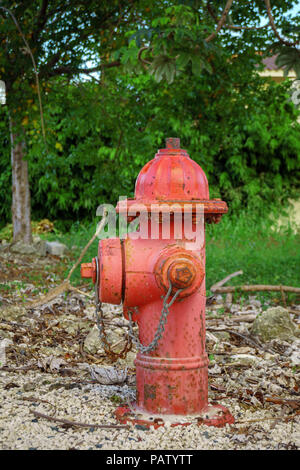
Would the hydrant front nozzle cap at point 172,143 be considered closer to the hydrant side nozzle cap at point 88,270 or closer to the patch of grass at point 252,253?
the hydrant side nozzle cap at point 88,270

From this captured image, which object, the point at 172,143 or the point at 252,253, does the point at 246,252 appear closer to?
the point at 252,253

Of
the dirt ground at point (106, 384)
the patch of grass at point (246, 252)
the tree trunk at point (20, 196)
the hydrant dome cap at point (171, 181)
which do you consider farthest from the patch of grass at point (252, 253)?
the hydrant dome cap at point (171, 181)

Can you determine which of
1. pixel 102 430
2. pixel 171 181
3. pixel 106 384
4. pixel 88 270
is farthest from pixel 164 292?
pixel 106 384

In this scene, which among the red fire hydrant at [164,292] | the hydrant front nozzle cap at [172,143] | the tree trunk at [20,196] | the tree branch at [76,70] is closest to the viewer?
the red fire hydrant at [164,292]

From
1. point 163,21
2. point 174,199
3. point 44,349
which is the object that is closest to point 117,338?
point 44,349

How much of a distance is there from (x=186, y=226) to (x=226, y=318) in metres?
2.01

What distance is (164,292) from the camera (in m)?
2.21

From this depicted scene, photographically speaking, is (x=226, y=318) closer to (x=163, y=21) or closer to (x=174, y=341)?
(x=174, y=341)

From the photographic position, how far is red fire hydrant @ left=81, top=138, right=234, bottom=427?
225cm

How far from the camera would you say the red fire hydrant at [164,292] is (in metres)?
2.25

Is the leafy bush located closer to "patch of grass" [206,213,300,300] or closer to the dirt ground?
"patch of grass" [206,213,300,300]

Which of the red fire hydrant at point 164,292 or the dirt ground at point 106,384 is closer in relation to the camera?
the dirt ground at point 106,384

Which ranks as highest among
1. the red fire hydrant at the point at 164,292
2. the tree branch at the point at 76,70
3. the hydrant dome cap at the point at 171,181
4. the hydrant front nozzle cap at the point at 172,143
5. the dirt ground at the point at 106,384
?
the tree branch at the point at 76,70

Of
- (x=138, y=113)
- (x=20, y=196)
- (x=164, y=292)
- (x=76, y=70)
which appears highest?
(x=76, y=70)
